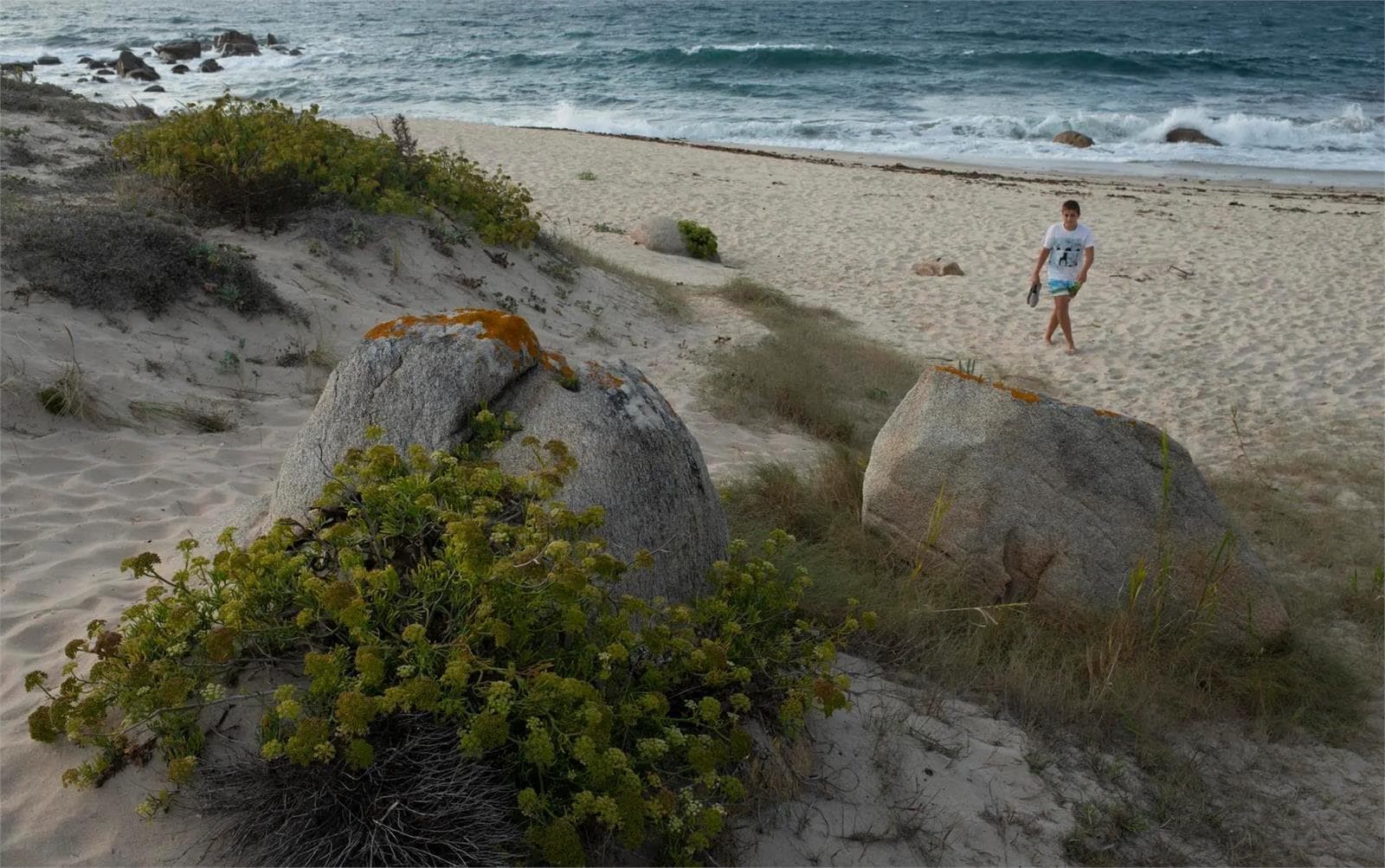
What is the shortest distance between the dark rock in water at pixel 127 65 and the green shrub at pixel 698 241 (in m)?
30.0

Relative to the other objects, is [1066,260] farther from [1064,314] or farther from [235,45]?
[235,45]

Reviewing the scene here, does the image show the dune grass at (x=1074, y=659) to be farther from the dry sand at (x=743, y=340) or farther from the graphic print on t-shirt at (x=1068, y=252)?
the graphic print on t-shirt at (x=1068, y=252)

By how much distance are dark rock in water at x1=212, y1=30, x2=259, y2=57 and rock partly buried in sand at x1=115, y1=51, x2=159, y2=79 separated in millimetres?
7649

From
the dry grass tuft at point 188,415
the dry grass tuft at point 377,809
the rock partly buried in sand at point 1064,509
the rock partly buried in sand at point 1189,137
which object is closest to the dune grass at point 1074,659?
the rock partly buried in sand at point 1064,509

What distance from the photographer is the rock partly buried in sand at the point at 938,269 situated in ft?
41.6

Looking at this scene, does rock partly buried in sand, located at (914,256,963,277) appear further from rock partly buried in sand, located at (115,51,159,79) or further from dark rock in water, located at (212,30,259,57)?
dark rock in water, located at (212,30,259,57)

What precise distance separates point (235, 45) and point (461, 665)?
1873 inches

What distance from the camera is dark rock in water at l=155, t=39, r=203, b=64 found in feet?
125

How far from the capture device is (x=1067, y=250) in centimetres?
971

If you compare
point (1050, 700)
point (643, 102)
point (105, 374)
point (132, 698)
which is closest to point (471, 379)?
point (132, 698)

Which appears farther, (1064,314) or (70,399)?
(1064,314)

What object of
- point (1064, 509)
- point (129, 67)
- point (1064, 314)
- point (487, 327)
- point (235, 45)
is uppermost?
point (235, 45)

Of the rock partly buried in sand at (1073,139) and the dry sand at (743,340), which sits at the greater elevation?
the rock partly buried in sand at (1073,139)

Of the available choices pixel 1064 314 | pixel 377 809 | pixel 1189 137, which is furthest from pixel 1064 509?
pixel 1189 137
